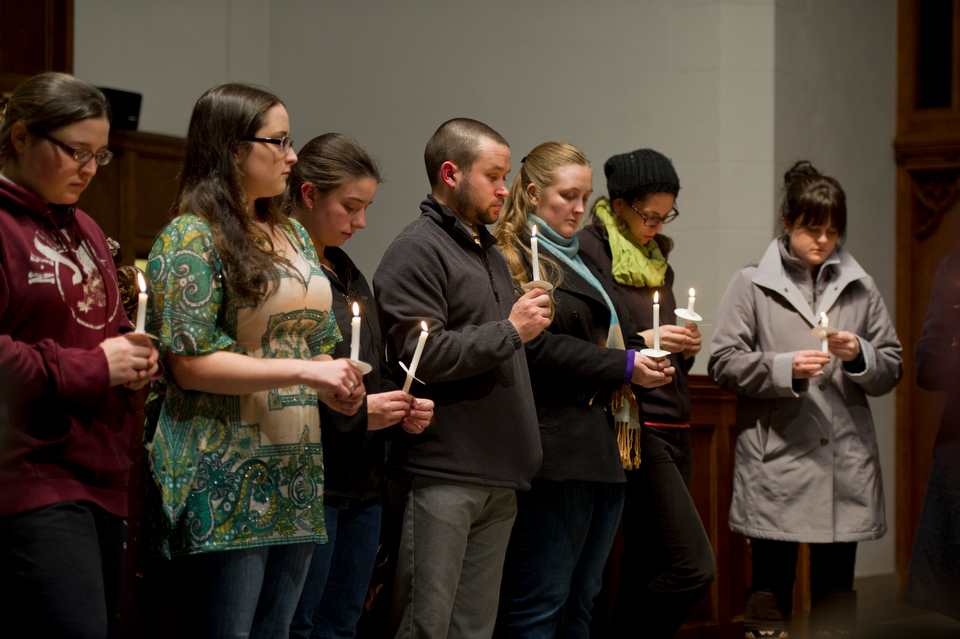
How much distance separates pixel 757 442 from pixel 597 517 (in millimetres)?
676

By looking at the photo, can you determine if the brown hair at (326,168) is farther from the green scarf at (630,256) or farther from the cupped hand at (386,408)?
the green scarf at (630,256)

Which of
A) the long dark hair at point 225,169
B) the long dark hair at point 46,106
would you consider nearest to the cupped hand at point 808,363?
the long dark hair at point 225,169

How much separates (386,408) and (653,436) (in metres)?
0.97

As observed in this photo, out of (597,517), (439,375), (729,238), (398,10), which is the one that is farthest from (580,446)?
(398,10)

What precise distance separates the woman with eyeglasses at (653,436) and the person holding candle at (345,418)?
0.84 metres

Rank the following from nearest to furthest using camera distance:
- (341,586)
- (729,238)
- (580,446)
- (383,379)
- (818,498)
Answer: (341,586) → (383,379) → (580,446) → (818,498) → (729,238)

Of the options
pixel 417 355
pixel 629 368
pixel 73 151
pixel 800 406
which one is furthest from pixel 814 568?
A: pixel 73 151

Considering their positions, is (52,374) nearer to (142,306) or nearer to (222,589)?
(142,306)

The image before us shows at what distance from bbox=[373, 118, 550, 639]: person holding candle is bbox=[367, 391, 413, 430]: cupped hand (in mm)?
106

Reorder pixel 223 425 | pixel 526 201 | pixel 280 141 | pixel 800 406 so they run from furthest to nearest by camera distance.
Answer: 1. pixel 800 406
2. pixel 526 201
3. pixel 280 141
4. pixel 223 425

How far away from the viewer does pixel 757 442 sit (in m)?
2.90

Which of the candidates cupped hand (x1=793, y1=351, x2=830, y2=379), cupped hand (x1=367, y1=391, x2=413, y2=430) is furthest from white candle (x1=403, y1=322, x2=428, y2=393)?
cupped hand (x1=793, y1=351, x2=830, y2=379)

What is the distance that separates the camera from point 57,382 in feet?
4.61

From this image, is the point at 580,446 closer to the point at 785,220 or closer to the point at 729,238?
the point at 785,220
